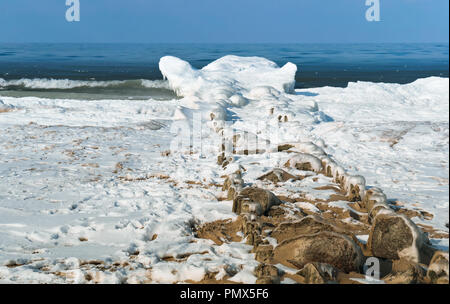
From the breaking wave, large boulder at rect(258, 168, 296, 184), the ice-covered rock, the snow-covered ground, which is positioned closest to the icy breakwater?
large boulder at rect(258, 168, 296, 184)

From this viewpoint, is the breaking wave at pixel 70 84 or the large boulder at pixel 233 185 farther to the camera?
the breaking wave at pixel 70 84

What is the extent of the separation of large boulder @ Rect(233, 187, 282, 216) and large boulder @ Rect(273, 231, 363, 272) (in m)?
1.24

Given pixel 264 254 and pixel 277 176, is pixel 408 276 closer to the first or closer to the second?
pixel 264 254

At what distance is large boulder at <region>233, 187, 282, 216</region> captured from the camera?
4.72 meters

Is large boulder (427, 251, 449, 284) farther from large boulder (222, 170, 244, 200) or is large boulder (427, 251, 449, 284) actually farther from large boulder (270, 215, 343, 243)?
large boulder (222, 170, 244, 200)

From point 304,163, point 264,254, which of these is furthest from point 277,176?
point 264,254

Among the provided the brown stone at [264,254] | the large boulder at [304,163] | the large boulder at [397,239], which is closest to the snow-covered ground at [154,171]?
the brown stone at [264,254]

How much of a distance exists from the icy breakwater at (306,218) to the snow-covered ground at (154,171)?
0.14 metres

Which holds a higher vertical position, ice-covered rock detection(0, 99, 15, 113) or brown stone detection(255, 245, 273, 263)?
ice-covered rock detection(0, 99, 15, 113)

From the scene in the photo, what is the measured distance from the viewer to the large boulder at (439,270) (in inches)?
100

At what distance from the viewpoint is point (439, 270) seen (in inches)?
104

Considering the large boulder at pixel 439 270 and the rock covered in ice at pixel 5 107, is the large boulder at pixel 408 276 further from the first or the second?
the rock covered in ice at pixel 5 107

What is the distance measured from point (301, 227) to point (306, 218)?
0.10 metres
